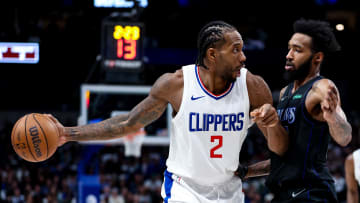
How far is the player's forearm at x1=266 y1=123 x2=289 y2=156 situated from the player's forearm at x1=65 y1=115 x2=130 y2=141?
1.06 meters

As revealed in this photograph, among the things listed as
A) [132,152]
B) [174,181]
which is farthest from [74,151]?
[174,181]

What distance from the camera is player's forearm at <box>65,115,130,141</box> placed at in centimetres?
369

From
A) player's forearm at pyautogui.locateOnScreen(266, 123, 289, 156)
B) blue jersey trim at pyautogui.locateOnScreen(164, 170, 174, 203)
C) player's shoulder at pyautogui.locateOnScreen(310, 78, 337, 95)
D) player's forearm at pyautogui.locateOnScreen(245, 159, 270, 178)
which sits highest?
player's shoulder at pyautogui.locateOnScreen(310, 78, 337, 95)

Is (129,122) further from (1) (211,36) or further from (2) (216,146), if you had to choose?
(1) (211,36)

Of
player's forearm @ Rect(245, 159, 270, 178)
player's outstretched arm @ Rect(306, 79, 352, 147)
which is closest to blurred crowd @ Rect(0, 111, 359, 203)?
player's forearm @ Rect(245, 159, 270, 178)

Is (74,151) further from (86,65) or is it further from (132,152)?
(132,152)

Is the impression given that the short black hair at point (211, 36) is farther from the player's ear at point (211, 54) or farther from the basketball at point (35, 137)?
the basketball at point (35, 137)

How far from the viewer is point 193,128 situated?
3598 mm

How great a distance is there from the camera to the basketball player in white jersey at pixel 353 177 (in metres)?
5.41

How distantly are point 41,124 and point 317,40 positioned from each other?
6.29 ft

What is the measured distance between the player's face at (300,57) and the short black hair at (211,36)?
456 mm

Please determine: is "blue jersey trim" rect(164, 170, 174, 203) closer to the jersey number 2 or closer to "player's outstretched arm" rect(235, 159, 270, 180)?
the jersey number 2

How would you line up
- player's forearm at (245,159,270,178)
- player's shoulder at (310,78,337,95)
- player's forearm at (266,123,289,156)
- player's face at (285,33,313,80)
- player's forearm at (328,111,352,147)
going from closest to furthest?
1. player's forearm at (328,111,352,147)
2. player's shoulder at (310,78,337,95)
3. player's forearm at (266,123,289,156)
4. player's face at (285,33,313,80)
5. player's forearm at (245,159,270,178)

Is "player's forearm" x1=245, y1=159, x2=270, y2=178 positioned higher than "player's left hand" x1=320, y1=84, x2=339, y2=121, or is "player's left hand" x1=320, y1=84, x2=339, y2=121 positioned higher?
"player's left hand" x1=320, y1=84, x2=339, y2=121
